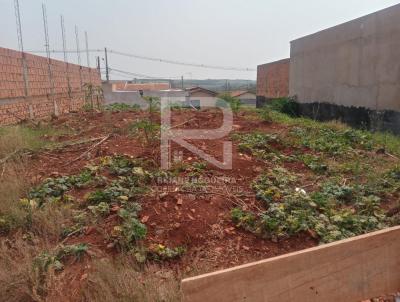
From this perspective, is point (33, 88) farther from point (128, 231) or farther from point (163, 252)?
point (163, 252)

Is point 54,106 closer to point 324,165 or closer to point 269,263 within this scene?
point 324,165

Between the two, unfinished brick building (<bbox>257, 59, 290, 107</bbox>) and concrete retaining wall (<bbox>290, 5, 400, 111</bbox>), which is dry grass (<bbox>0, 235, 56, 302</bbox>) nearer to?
concrete retaining wall (<bbox>290, 5, 400, 111</bbox>)

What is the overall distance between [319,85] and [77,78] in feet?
30.7

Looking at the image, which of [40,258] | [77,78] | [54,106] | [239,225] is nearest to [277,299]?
[239,225]

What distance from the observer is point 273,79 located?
14.8m

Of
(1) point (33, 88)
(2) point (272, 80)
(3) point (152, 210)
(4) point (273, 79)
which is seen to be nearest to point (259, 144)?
(3) point (152, 210)

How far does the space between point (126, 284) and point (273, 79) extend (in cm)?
1406

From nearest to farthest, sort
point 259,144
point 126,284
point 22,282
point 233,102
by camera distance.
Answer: point 126,284 → point 22,282 → point 259,144 → point 233,102

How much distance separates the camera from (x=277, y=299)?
1.61 m

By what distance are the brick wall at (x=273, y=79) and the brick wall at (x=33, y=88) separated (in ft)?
26.4

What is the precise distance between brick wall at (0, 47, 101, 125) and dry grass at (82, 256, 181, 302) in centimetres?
657

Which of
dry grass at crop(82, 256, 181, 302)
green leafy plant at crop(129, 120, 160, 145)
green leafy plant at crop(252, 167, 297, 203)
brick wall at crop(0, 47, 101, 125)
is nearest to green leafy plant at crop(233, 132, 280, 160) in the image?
green leafy plant at crop(252, 167, 297, 203)

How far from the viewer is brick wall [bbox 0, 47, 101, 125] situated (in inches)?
296

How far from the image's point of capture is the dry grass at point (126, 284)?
5.43 ft
